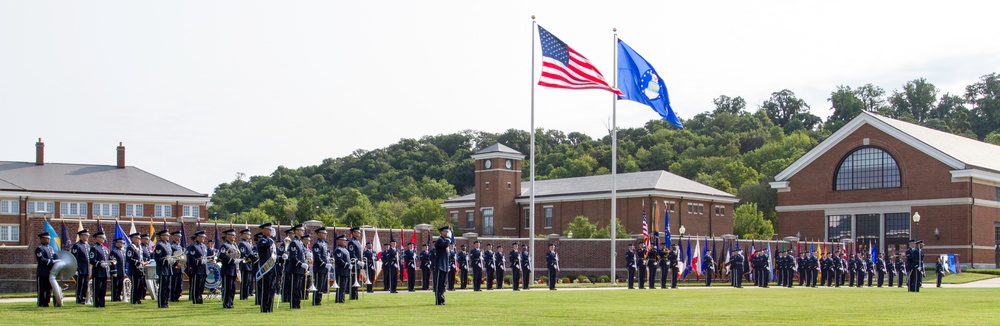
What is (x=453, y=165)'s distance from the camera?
419 ft

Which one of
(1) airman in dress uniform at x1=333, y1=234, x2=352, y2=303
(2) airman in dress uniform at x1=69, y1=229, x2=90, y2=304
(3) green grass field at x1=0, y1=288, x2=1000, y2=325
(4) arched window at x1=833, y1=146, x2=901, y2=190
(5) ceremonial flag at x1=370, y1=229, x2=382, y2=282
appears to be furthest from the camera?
(4) arched window at x1=833, y1=146, x2=901, y2=190

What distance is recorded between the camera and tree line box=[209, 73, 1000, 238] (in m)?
107

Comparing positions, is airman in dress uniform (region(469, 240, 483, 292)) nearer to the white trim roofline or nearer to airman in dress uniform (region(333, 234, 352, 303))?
airman in dress uniform (region(333, 234, 352, 303))

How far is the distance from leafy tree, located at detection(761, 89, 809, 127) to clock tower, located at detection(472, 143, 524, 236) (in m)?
72.6

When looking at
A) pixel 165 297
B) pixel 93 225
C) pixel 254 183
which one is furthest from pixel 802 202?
pixel 254 183

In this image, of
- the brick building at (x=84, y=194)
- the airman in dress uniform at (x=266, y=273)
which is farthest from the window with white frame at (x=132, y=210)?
the airman in dress uniform at (x=266, y=273)

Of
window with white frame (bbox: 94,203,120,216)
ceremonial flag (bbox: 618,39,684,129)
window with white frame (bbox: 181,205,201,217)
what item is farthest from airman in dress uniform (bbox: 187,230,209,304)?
window with white frame (bbox: 181,205,201,217)

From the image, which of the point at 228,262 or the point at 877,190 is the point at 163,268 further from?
the point at 877,190

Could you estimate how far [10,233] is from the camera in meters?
70.9

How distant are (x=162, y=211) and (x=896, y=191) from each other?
51664 millimetres

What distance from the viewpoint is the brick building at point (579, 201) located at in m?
70.9

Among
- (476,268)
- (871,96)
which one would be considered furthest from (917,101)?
(476,268)

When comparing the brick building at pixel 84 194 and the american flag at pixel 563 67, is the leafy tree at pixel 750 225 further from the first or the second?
the american flag at pixel 563 67

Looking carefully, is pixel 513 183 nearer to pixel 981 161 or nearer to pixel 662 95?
pixel 981 161
